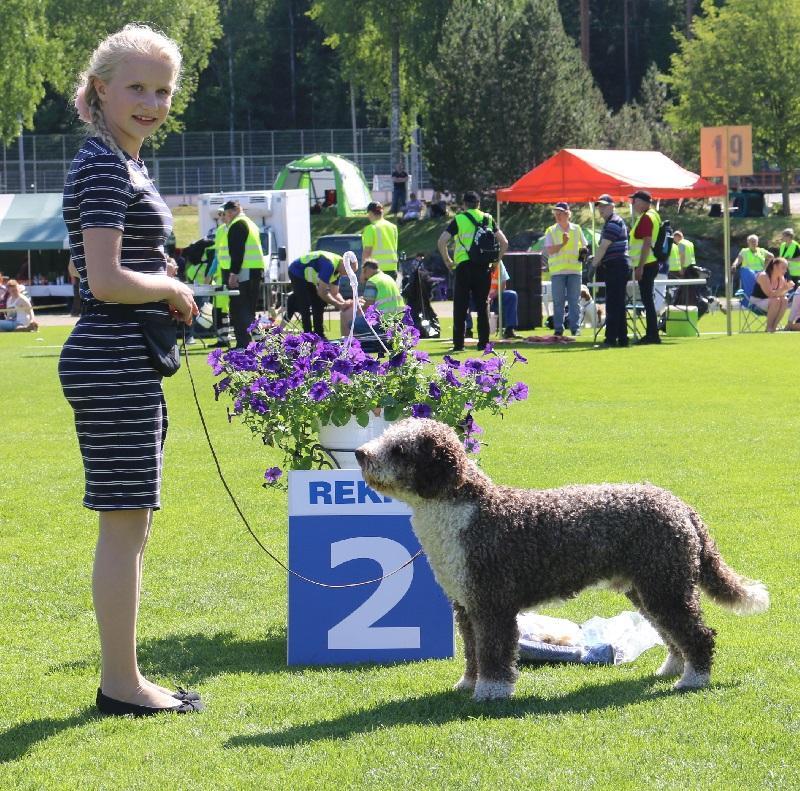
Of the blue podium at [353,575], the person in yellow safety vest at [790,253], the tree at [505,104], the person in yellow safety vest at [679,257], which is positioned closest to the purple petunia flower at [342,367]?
the blue podium at [353,575]

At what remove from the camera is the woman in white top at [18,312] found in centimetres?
2770

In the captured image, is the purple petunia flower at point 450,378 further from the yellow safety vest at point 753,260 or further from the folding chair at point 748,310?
the yellow safety vest at point 753,260

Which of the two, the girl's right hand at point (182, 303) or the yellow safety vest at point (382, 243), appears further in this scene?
the yellow safety vest at point (382, 243)

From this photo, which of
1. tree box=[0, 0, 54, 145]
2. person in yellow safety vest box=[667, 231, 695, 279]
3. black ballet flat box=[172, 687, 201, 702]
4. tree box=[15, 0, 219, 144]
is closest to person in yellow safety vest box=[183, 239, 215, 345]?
person in yellow safety vest box=[667, 231, 695, 279]

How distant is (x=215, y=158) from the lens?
62.4 m

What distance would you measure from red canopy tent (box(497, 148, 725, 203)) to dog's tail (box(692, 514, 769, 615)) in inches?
663

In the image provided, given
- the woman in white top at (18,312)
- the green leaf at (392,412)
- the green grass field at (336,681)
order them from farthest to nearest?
the woman in white top at (18,312)
the green leaf at (392,412)
the green grass field at (336,681)

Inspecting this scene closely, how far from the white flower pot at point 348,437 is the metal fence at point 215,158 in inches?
2123

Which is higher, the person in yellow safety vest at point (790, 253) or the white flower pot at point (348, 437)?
the person in yellow safety vest at point (790, 253)

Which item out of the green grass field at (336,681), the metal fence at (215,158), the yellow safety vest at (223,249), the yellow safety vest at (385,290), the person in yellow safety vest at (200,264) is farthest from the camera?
the metal fence at (215,158)

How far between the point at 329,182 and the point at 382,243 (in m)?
33.9

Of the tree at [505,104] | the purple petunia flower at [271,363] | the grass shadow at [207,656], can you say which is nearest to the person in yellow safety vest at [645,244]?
the purple petunia flower at [271,363]

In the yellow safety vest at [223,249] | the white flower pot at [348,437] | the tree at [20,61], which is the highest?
the tree at [20,61]

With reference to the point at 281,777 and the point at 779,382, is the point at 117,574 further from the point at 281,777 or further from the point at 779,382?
the point at 779,382
